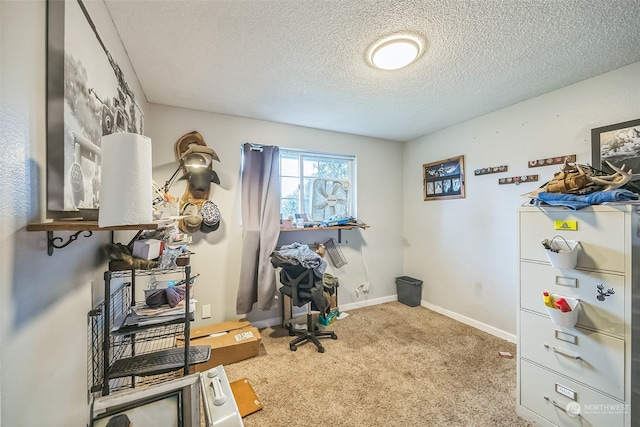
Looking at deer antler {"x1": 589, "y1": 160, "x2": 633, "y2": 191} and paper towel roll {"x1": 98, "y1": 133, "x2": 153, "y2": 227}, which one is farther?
deer antler {"x1": 589, "y1": 160, "x2": 633, "y2": 191}

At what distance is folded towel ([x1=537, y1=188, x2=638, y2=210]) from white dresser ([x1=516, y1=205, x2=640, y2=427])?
0.12 feet

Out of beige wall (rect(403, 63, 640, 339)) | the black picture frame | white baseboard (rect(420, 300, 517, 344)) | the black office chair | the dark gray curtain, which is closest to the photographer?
the black picture frame

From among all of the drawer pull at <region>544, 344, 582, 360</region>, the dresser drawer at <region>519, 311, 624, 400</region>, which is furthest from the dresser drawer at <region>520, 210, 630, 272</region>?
the drawer pull at <region>544, 344, 582, 360</region>

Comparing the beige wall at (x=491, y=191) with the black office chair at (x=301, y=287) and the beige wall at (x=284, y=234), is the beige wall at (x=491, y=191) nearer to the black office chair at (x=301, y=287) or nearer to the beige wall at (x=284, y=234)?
the beige wall at (x=284, y=234)

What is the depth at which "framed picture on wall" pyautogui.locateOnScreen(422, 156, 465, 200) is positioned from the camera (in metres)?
2.84

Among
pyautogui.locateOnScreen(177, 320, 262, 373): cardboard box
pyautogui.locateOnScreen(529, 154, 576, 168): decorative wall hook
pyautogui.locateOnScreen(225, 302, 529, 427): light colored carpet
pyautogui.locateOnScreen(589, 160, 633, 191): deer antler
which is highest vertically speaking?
pyautogui.locateOnScreen(529, 154, 576, 168): decorative wall hook

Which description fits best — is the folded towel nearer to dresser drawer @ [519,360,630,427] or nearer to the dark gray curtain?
dresser drawer @ [519,360,630,427]

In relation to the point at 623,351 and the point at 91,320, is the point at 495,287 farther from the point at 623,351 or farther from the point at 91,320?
the point at 91,320

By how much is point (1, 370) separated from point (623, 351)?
2297mm

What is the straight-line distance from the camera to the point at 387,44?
1.51 meters

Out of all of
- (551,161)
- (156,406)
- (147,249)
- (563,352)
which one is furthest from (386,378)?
(551,161)

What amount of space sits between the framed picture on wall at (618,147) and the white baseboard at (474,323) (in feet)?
5.22

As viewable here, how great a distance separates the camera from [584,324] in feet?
4.24

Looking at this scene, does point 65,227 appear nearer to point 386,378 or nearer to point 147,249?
point 147,249
